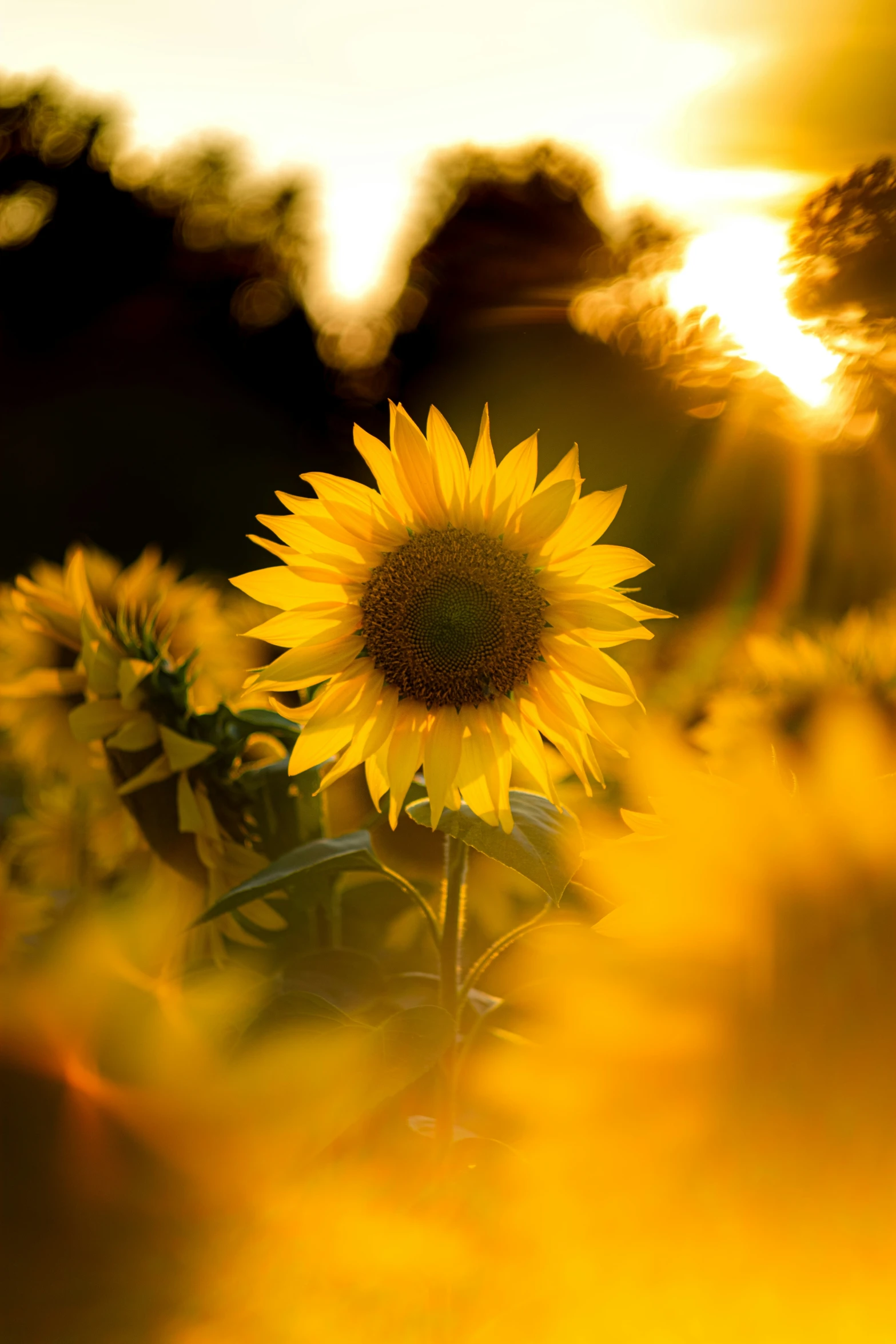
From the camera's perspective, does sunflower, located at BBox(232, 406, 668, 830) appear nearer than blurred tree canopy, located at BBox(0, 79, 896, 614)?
Yes

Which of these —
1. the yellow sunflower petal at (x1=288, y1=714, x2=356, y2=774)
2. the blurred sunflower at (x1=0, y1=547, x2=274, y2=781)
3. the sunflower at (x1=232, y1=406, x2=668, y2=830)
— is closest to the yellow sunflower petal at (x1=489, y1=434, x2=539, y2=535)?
the sunflower at (x1=232, y1=406, x2=668, y2=830)

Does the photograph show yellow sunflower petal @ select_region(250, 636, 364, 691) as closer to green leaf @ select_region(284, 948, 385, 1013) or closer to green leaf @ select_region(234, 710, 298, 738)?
green leaf @ select_region(234, 710, 298, 738)

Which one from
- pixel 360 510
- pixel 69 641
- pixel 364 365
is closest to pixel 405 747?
pixel 360 510

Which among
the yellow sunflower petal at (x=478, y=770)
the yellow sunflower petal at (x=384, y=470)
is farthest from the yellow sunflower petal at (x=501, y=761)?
the yellow sunflower petal at (x=384, y=470)

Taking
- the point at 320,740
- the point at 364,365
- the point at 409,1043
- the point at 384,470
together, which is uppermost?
the point at 364,365

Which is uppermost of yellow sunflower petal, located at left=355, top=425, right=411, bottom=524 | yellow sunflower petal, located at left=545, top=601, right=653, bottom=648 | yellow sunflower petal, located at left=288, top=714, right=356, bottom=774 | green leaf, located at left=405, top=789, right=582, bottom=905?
yellow sunflower petal, located at left=355, top=425, right=411, bottom=524

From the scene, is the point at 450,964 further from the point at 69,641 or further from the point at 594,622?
the point at 69,641

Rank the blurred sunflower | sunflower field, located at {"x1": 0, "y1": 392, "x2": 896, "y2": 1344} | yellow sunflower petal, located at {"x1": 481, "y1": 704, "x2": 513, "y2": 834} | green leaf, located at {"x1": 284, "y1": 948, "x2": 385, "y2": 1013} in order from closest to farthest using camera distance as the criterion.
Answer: sunflower field, located at {"x1": 0, "y1": 392, "x2": 896, "y2": 1344}
yellow sunflower petal, located at {"x1": 481, "y1": 704, "x2": 513, "y2": 834}
green leaf, located at {"x1": 284, "y1": 948, "x2": 385, "y2": 1013}
the blurred sunflower
